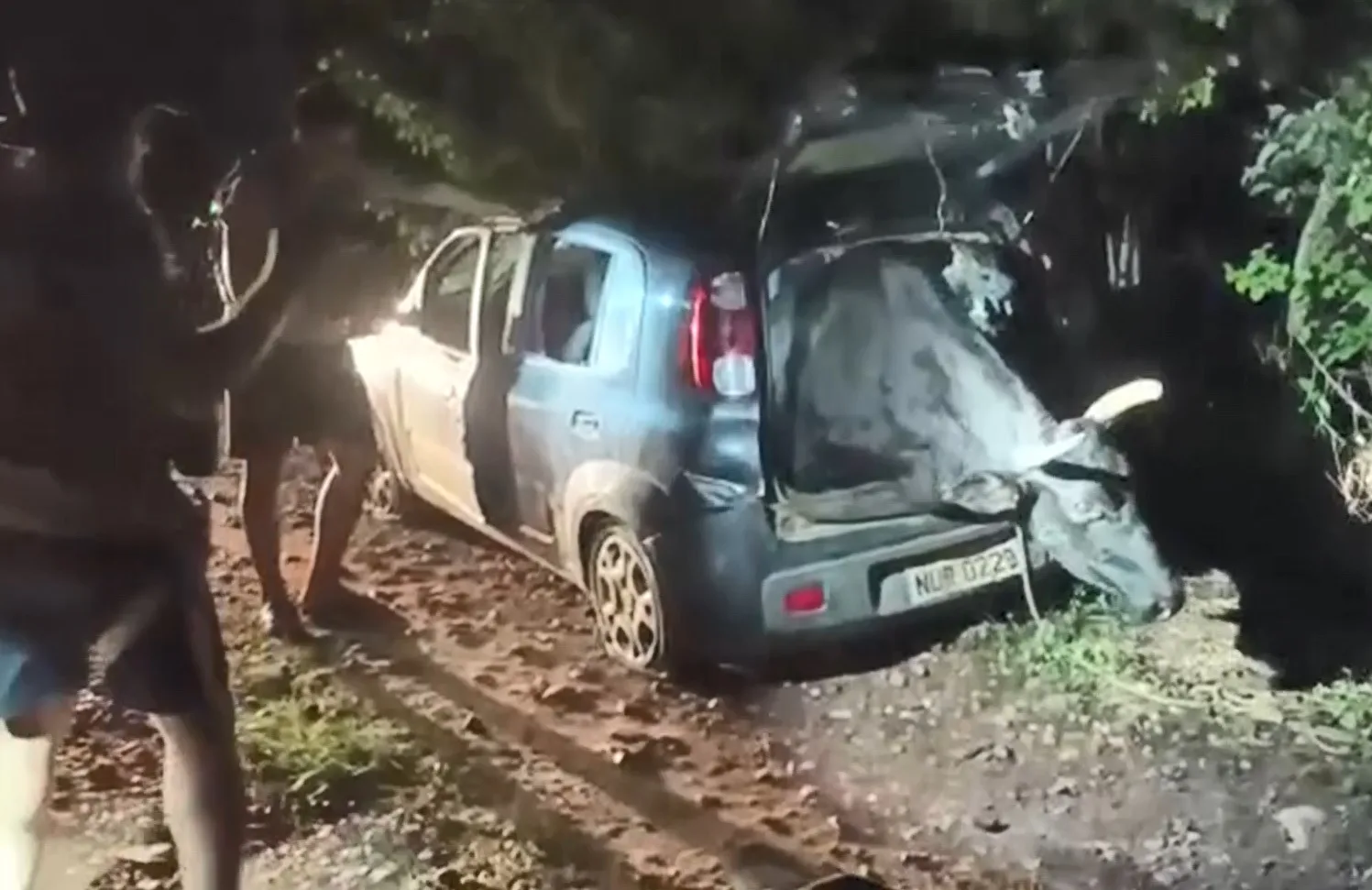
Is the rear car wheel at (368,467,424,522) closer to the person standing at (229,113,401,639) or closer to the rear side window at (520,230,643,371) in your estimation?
the person standing at (229,113,401,639)

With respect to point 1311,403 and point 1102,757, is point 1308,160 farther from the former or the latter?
point 1102,757

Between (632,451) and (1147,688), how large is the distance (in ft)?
1.47

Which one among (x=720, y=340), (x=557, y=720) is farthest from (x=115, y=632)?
(x=720, y=340)

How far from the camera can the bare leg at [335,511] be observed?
1426mm

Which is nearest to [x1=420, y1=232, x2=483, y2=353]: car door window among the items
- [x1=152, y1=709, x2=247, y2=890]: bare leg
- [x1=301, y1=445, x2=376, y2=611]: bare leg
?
[x1=301, y1=445, x2=376, y2=611]: bare leg

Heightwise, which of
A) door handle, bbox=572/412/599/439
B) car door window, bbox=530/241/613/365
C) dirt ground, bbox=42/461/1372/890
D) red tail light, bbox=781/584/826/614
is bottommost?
dirt ground, bbox=42/461/1372/890

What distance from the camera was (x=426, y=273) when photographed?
1.42m

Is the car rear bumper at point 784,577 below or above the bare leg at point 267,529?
below

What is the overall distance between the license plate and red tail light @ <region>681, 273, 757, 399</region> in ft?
0.65

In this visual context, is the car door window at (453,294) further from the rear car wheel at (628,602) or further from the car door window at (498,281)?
the rear car wheel at (628,602)

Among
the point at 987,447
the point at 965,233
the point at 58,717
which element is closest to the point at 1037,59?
the point at 965,233

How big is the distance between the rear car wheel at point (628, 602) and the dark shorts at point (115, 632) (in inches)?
11.3

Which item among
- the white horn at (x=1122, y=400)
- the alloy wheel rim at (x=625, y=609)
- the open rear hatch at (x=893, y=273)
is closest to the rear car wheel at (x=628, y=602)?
the alloy wheel rim at (x=625, y=609)

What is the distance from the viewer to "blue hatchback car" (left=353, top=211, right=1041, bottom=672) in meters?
1.42
